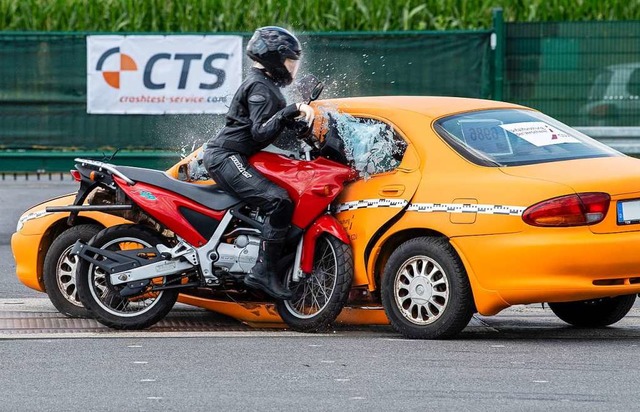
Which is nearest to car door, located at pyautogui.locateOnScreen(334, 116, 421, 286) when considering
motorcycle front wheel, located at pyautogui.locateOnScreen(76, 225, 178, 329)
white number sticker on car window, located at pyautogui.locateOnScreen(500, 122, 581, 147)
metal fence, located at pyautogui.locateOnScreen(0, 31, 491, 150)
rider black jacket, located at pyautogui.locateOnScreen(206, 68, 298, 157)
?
rider black jacket, located at pyautogui.locateOnScreen(206, 68, 298, 157)

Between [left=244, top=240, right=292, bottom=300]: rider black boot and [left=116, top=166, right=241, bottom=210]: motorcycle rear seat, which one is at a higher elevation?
[left=116, top=166, right=241, bottom=210]: motorcycle rear seat

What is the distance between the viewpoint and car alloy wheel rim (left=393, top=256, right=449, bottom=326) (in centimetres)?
860

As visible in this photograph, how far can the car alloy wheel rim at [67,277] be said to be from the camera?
955cm

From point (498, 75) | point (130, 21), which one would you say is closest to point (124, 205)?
point (498, 75)

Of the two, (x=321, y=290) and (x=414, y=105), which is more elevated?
(x=414, y=105)

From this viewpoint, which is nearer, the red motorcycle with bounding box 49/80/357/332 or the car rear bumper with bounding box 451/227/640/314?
the car rear bumper with bounding box 451/227/640/314

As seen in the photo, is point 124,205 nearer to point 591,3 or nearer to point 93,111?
point 93,111

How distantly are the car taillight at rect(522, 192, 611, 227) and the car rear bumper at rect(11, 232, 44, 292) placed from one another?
351cm

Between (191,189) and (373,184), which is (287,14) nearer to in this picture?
(191,189)

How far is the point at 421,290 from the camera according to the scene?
8.64 m

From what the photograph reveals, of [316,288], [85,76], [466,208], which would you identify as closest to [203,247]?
[316,288]

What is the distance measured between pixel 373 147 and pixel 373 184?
0.24 metres

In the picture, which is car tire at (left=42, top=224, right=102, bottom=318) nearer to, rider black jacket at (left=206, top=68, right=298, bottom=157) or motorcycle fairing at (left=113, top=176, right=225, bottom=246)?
motorcycle fairing at (left=113, top=176, right=225, bottom=246)

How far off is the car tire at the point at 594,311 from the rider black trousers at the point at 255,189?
185 centimetres
